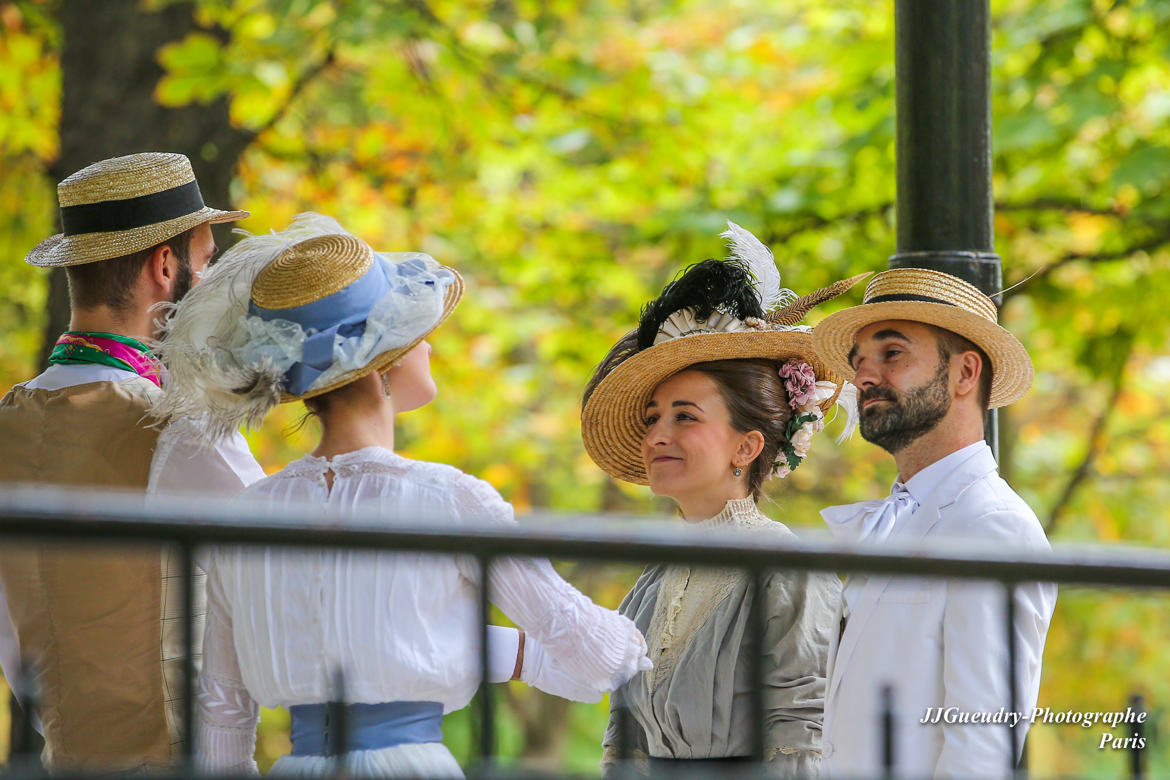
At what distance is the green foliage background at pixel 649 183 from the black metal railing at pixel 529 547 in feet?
7.64

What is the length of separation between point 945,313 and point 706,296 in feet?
2.70

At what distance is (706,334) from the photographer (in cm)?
372

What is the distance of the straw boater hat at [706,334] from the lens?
12.4 ft

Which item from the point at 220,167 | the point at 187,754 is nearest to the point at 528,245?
the point at 220,167

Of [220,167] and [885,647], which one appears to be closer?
[885,647]

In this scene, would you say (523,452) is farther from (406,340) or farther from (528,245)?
(406,340)

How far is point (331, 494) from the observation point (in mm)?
2912

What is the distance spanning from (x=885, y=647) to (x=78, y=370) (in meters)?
2.24

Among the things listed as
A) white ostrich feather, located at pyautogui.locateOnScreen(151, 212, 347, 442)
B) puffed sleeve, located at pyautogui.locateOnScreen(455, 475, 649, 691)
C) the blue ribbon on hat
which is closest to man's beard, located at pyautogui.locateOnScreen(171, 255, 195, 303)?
white ostrich feather, located at pyautogui.locateOnScreen(151, 212, 347, 442)

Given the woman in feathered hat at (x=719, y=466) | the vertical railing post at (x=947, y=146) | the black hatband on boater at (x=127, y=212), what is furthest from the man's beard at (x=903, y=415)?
the black hatband on boater at (x=127, y=212)

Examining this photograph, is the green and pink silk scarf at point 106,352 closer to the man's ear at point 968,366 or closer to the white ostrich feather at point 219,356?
the white ostrich feather at point 219,356

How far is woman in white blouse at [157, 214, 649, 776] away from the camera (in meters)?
2.74

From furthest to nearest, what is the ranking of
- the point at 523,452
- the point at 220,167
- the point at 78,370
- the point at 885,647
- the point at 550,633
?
the point at 523,452, the point at 220,167, the point at 78,370, the point at 885,647, the point at 550,633

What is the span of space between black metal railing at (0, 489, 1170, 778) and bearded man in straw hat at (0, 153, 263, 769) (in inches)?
64.9
